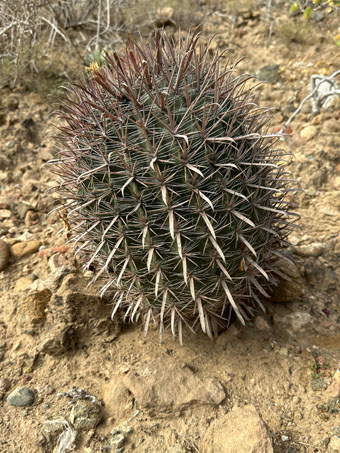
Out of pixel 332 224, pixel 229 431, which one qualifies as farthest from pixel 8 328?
pixel 332 224

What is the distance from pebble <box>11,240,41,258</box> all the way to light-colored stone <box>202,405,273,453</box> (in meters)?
1.88

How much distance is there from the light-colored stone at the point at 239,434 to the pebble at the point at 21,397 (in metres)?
0.99

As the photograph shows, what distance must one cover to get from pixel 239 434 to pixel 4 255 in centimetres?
208

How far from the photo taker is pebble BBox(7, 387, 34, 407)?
2379 mm

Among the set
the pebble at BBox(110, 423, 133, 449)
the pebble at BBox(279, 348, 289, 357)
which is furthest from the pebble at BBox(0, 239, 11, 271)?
the pebble at BBox(279, 348, 289, 357)

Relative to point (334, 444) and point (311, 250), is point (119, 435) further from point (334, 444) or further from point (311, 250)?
point (311, 250)

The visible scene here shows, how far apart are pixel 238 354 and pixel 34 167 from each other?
2751 mm

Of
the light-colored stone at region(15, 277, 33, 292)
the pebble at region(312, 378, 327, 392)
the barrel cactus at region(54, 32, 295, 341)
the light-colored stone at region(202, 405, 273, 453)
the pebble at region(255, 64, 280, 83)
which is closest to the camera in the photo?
the barrel cactus at region(54, 32, 295, 341)

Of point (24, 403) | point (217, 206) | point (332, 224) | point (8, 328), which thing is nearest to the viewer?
point (217, 206)

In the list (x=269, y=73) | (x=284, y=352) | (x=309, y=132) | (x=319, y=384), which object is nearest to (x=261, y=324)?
(x=284, y=352)

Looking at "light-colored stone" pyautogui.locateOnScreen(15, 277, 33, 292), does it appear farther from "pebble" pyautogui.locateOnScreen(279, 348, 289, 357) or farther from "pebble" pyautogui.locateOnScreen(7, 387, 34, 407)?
"pebble" pyautogui.locateOnScreen(279, 348, 289, 357)

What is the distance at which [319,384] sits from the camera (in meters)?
2.36

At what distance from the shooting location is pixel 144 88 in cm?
193

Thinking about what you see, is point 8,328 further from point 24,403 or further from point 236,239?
point 236,239
